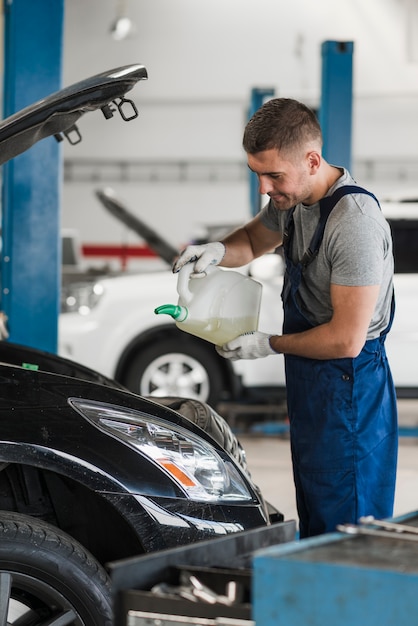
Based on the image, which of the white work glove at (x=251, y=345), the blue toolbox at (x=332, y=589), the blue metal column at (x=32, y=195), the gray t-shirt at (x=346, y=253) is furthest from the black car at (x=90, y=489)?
the blue metal column at (x=32, y=195)

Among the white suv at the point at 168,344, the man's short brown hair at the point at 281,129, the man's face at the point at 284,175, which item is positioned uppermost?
the man's short brown hair at the point at 281,129

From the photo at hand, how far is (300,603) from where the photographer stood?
1414 mm

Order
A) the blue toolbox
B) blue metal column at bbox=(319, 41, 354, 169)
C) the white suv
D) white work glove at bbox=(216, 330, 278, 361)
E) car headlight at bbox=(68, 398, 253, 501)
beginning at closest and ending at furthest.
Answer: the blue toolbox < car headlight at bbox=(68, 398, 253, 501) < white work glove at bbox=(216, 330, 278, 361) < blue metal column at bbox=(319, 41, 354, 169) < the white suv

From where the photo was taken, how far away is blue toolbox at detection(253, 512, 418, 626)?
1382 millimetres

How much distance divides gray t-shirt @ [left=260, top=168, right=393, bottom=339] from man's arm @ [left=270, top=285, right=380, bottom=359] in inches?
1.1

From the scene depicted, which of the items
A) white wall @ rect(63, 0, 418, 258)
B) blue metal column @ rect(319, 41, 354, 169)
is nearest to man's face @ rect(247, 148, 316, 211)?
blue metal column @ rect(319, 41, 354, 169)

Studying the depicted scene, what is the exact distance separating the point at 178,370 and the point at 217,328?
3.97 m

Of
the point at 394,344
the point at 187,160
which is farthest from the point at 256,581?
the point at 187,160

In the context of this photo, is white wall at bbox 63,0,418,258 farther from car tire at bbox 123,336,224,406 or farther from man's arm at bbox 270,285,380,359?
man's arm at bbox 270,285,380,359

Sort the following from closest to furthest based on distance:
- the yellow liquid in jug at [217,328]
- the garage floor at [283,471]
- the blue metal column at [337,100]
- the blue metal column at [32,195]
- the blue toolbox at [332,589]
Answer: the blue toolbox at [332,589]
the yellow liquid in jug at [217,328]
the blue metal column at [32,195]
the garage floor at [283,471]
the blue metal column at [337,100]

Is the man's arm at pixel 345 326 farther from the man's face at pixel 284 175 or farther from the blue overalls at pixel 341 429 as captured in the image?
the man's face at pixel 284 175

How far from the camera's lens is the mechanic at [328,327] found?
248 centimetres

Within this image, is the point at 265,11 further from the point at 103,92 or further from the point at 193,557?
the point at 193,557

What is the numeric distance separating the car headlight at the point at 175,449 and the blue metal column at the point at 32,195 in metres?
2.11
